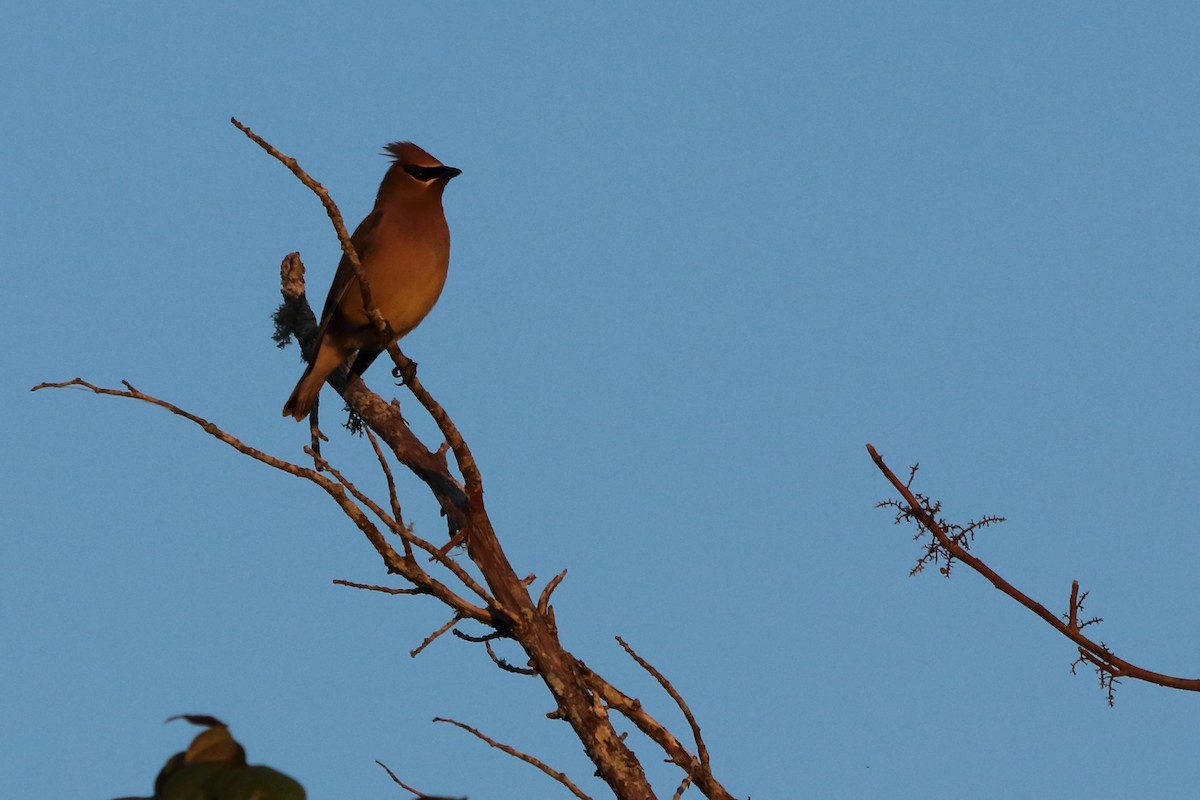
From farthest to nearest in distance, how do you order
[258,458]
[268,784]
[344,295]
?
[344,295], [258,458], [268,784]

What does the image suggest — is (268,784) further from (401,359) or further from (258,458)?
(401,359)

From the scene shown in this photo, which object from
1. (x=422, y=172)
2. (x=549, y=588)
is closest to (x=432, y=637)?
(x=549, y=588)

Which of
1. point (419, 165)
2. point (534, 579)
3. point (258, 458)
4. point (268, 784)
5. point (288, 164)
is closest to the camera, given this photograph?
point (268, 784)

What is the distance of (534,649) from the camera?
4.91 m

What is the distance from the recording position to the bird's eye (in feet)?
24.9

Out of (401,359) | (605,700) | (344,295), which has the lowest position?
(605,700)

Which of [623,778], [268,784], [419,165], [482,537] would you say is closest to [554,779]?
[623,778]

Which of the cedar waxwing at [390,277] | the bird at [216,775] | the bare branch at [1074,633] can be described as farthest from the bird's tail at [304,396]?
the bird at [216,775]

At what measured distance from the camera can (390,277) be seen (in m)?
7.12

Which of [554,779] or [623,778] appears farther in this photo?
[623,778]

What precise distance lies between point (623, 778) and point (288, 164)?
7.22 ft

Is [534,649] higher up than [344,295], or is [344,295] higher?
[344,295]

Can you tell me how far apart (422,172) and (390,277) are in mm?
784

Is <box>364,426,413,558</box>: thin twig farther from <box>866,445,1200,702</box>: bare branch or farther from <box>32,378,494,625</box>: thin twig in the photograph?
<box>866,445,1200,702</box>: bare branch
